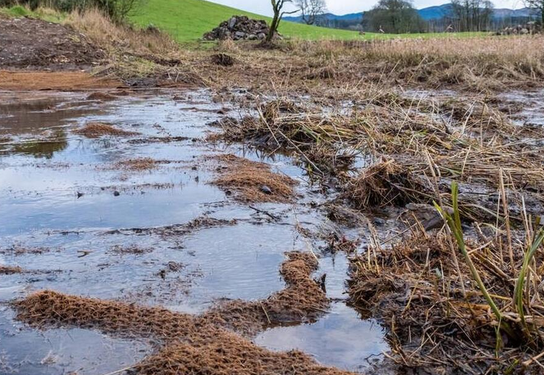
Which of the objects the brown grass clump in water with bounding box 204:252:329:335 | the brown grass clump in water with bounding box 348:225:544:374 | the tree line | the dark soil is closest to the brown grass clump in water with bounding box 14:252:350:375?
the brown grass clump in water with bounding box 204:252:329:335

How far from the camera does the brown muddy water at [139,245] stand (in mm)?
2531

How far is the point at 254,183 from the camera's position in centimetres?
508

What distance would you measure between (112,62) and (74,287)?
14673 millimetres

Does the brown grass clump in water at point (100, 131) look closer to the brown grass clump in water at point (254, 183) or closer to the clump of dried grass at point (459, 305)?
the brown grass clump in water at point (254, 183)

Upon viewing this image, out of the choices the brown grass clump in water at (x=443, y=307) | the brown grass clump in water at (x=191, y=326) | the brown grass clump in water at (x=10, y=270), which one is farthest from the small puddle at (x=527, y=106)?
the brown grass clump in water at (x=10, y=270)

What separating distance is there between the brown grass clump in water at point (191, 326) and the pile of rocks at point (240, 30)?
30743 mm

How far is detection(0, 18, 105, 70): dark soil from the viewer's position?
16.7 metres

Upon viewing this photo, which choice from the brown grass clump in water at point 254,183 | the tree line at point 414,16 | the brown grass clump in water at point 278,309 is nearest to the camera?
the brown grass clump in water at point 278,309

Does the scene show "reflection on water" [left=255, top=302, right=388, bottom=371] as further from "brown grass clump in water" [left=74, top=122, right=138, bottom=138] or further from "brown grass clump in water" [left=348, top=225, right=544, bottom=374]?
"brown grass clump in water" [left=74, top=122, right=138, bottom=138]

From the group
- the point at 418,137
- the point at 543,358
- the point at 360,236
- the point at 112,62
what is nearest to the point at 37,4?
the point at 112,62

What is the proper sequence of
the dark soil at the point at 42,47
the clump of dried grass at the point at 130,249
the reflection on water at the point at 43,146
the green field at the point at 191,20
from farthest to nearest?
1. the green field at the point at 191,20
2. the dark soil at the point at 42,47
3. the reflection on water at the point at 43,146
4. the clump of dried grass at the point at 130,249

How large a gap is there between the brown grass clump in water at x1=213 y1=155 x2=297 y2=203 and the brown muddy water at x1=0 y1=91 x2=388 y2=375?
0.13m

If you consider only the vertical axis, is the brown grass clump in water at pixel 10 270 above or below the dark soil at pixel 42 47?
below

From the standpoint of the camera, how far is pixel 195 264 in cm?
340
